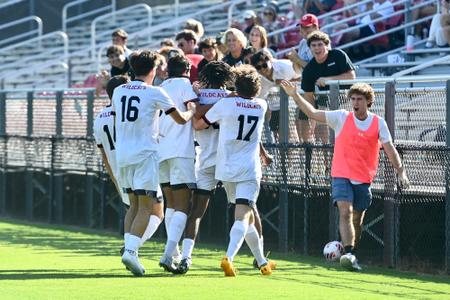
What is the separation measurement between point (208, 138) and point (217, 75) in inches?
24.7

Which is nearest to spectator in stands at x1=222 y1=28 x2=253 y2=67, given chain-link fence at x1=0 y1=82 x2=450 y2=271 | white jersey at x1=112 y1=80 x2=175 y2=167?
chain-link fence at x1=0 y1=82 x2=450 y2=271

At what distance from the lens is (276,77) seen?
16500 millimetres

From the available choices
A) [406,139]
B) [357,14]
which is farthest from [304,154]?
[357,14]

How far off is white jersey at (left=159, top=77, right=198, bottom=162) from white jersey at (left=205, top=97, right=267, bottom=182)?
44 centimetres

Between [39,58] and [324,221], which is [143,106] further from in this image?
[39,58]

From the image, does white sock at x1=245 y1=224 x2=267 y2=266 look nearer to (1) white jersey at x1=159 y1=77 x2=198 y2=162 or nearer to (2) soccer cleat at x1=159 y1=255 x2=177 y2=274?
(2) soccer cleat at x1=159 y1=255 x2=177 y2=274

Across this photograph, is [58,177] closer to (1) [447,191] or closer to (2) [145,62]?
(2) [145,62]

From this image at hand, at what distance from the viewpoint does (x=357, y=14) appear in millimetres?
23469

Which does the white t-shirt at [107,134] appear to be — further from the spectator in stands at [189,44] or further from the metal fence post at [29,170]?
the metal fence post at [29,170]

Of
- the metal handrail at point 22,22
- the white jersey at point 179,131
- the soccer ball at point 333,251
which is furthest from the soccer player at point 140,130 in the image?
the metal handrail at point 22,22

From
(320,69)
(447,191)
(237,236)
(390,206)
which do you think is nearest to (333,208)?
(390,206)

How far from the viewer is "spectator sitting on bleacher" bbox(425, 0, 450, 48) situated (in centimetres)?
1964

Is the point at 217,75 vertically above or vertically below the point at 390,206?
above

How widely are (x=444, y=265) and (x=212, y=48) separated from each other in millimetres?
4348
